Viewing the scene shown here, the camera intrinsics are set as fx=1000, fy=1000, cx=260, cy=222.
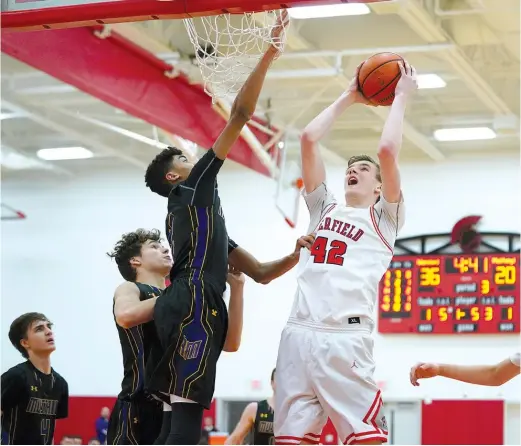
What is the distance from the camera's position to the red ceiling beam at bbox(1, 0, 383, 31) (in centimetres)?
466

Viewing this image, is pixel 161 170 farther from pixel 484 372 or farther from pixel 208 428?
pixel 208 428

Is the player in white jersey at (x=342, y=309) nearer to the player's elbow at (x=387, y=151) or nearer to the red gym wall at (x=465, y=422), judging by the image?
the player's elbow at (x=387, y=151)

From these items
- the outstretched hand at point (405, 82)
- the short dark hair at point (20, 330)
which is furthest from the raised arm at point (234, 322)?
the short dark hair at point (20, 330)

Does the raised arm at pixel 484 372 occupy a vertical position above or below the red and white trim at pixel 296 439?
above

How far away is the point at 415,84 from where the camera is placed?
15.0ft

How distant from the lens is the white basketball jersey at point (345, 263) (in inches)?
172

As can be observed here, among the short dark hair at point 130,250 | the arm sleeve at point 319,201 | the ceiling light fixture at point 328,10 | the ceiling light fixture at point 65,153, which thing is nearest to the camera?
the arm sleeve at point 319,201

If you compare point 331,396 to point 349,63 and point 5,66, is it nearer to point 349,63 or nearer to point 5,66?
point 349,63

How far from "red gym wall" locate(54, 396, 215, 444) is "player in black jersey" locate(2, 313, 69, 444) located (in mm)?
10577

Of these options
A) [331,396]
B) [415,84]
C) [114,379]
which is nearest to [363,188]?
[415,84]

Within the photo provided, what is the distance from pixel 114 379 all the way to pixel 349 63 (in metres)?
7.37

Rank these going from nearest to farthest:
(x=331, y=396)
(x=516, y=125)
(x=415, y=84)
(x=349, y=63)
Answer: (x=331, y=396), (x=415, y=84), (x=349, y=63), (x=516, y=125)

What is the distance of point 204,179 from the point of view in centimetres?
454

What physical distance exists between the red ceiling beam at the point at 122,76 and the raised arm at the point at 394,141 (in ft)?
13.1
